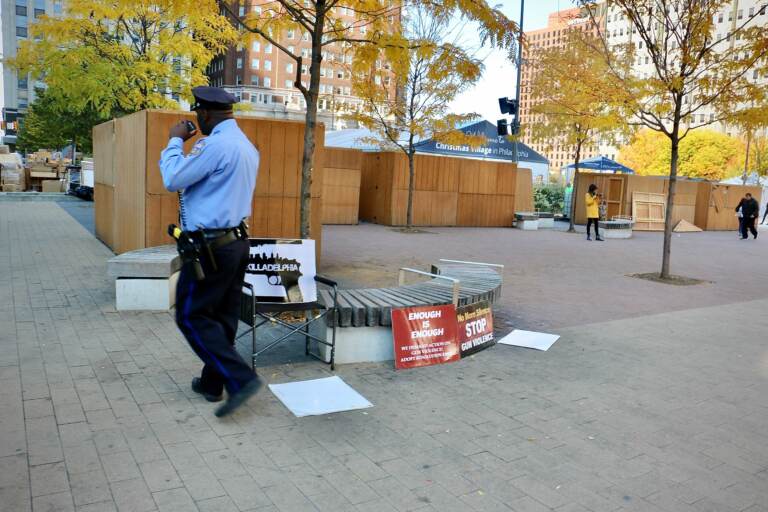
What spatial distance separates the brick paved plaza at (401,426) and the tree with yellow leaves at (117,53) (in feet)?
23.2

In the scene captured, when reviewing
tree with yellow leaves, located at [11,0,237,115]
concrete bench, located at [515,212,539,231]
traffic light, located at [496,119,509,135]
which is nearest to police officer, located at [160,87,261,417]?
tree with yellow leaves, located at [11,0,237,115]

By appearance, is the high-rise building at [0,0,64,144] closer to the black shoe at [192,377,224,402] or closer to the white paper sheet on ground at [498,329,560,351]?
the white paper sheet on ground at [498,329,560,351]

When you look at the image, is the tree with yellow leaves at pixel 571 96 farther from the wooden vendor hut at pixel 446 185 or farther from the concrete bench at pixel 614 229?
the wooden vendor hut at pixel 446 185

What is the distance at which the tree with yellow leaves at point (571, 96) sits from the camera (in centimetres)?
1154

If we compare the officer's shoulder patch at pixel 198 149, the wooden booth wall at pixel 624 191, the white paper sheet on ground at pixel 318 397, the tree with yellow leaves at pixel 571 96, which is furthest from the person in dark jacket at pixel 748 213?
the officer's shoulder patch at pixel 198 149

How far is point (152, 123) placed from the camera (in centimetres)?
812

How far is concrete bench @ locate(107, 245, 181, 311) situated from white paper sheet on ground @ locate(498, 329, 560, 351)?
357cm

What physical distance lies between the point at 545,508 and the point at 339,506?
102cm

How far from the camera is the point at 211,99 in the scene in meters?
3.97

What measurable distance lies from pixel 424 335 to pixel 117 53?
11.4 metres

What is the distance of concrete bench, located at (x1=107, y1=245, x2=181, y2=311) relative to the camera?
6645 millimetres

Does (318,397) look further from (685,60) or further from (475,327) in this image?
(685,60)

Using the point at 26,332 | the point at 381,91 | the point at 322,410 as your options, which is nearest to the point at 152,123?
the point at 26,332

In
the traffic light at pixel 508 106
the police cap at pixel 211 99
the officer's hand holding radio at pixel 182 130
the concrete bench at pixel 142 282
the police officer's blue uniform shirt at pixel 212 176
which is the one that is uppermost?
the traffic light at pixel 508 106
